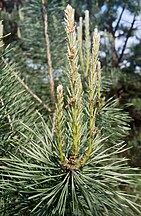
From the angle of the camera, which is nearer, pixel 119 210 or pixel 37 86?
pixel 119 210

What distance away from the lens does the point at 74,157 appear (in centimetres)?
29

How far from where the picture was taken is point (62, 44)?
0.89 m

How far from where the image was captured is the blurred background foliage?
2.77 ft

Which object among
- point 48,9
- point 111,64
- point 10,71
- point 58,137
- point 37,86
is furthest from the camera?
point 111,64

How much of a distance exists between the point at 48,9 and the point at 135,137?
1121 millimetres

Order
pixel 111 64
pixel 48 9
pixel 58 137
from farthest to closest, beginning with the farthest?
pixel 111 64 < pixel 48 9 < pixel 58 137

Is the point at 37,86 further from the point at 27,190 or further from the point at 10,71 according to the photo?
the point at 27,190

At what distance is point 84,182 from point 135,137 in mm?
1434

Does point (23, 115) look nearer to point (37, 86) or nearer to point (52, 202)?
point (52, 202)

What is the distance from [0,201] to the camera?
0.35m

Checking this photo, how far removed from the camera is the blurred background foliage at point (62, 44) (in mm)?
844

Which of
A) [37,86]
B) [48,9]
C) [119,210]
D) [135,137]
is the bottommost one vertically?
[135,137]

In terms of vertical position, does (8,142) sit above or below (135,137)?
above

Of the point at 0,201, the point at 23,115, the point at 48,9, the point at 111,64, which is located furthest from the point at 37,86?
the point at 111,64
